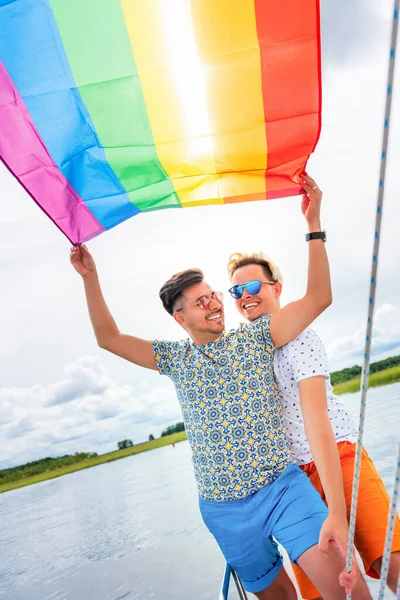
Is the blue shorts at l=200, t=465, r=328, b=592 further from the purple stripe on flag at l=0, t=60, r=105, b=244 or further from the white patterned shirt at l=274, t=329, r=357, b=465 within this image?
the purple stripe on flag at l=0, t=60, r=105, b=244

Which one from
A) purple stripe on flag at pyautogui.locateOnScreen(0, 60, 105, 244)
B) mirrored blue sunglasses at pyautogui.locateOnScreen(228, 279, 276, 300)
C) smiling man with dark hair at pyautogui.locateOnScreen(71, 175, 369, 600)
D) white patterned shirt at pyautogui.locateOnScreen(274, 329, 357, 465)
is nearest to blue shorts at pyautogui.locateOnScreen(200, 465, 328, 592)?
smiling man with dark hair at pyautogui.locateOnScreen(71, 175, 369, 600)

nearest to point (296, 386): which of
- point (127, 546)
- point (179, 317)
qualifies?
point (179, 317)

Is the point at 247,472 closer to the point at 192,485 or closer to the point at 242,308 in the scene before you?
the point at 242,308

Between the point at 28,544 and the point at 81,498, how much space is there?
4947 mm

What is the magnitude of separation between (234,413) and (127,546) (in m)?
5.66

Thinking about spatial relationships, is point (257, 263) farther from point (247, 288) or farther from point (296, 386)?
point (296, 386)

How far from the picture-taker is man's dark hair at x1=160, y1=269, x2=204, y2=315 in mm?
2330

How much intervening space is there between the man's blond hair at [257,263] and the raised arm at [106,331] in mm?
505

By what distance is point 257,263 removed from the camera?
248 cm

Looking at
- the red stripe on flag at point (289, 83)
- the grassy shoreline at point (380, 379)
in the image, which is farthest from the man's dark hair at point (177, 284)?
the grassy shoreline at point (380, 379)

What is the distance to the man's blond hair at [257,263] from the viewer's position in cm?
249

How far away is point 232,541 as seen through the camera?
2.05 m

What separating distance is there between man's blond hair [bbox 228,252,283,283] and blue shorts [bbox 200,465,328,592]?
31.4 inches

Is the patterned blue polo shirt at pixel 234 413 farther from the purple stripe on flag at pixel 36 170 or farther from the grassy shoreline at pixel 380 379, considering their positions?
the grassy shoreline at pixel 380 379
